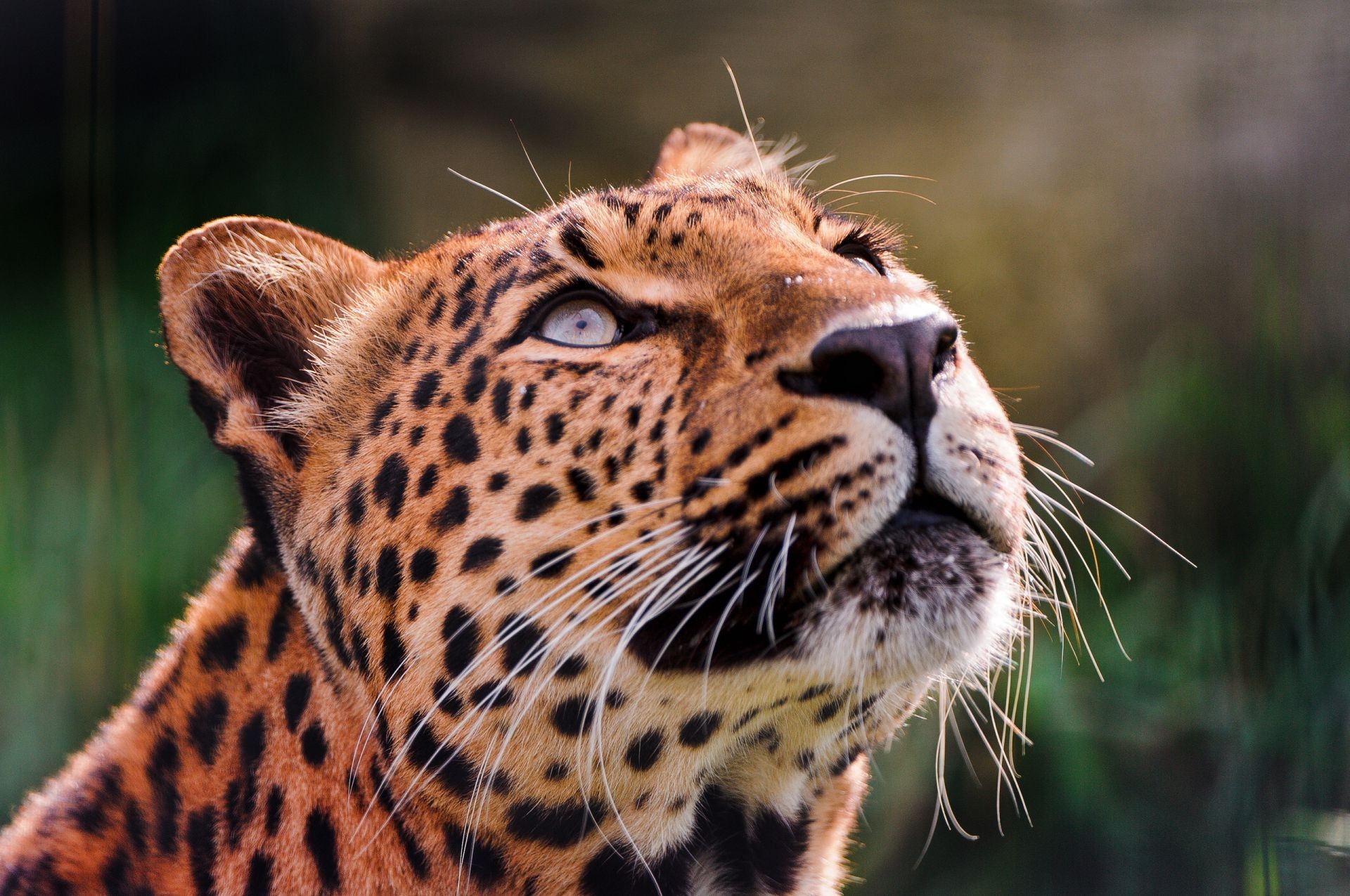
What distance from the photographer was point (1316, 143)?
206 cm

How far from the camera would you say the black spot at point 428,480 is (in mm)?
1277

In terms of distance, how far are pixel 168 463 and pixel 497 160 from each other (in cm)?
100

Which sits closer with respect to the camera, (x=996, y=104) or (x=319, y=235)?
(x=319, y=235)

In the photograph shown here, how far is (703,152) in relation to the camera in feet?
6.05

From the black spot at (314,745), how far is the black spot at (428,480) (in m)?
0.31

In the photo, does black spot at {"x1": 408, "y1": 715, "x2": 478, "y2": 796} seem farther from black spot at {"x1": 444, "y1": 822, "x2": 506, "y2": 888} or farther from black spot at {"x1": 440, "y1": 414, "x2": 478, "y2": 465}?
black spot at {"x1": 440, "y1": 414, "x2": 478, "y2": 465}

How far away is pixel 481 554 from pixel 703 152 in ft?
3.11

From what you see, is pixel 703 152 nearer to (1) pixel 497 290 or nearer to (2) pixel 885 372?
(1) pixel 497 290

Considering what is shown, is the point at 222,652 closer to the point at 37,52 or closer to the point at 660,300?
the point at 660,300

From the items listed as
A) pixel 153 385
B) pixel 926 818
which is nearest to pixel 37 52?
pixel 153 385

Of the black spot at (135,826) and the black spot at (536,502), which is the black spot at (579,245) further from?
the black spot at (135,826)

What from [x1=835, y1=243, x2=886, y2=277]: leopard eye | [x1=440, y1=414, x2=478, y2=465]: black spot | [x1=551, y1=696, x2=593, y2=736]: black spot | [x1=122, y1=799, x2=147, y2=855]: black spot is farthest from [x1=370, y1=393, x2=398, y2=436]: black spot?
[x1=835, y1=243, x2=886, y2=277]: leopard eye

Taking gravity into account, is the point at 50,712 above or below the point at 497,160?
below

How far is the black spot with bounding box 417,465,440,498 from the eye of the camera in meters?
1.28
